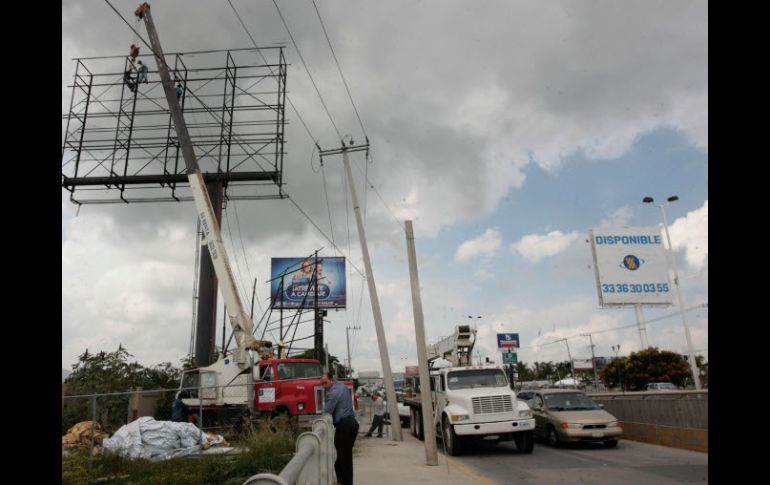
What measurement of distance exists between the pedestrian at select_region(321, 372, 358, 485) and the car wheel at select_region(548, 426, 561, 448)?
29.2ft

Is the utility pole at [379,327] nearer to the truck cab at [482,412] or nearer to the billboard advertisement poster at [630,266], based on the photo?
the truck cab at [482,412]

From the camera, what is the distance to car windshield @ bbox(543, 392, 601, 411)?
50.5 ft

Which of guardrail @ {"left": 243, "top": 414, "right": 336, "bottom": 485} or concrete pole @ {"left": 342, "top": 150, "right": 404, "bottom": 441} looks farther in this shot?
concrete pole @ {"left": 342, "top": 150, "right": 404, "bottom": 441}

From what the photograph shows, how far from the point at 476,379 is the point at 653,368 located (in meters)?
33.5

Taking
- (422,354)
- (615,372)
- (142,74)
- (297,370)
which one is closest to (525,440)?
(422,354)

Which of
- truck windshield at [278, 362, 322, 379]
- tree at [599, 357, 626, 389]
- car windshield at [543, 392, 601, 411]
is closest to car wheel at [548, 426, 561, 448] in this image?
car windshield at [543, 392, 601, 411]

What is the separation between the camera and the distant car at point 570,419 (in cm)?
1411

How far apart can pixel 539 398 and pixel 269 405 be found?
26.6ft

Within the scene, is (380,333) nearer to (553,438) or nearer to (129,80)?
(553,438)

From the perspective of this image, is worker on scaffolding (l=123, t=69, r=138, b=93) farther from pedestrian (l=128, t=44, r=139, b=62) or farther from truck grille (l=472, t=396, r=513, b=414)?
truck grille (l=472, t=396, r=513, b=414)
